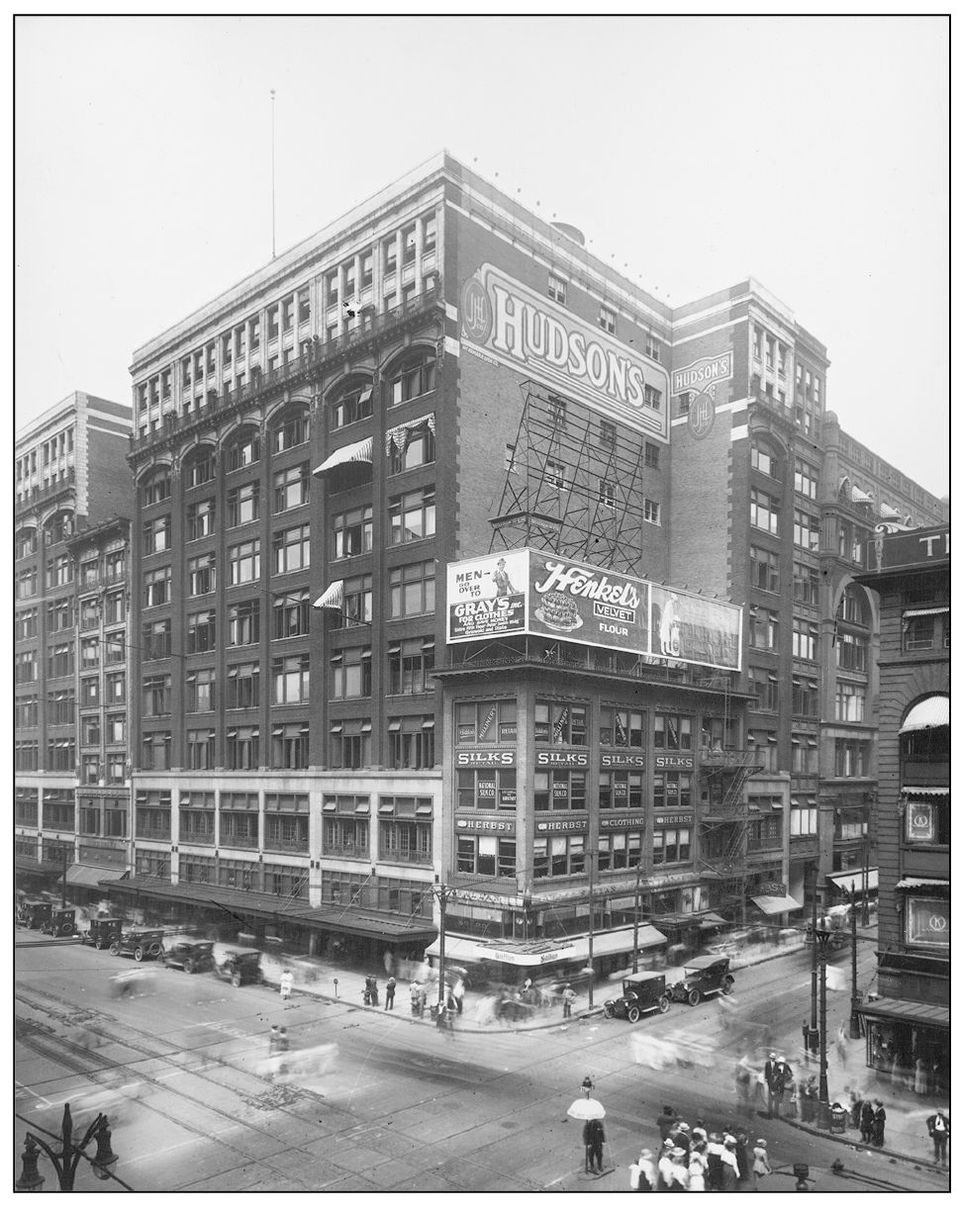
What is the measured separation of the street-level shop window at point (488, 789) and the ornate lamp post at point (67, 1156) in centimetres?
1877

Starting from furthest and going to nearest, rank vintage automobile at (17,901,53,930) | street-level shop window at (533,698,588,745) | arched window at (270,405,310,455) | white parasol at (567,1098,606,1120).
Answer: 1. vintage automobile at (17,901,53,930)
2. arched window at (270,405,310,455)
3. street-level shop window at (533,698,588,745)
4. white parasol at (567,1098,606,1120)

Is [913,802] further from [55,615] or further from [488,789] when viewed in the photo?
[55,615]

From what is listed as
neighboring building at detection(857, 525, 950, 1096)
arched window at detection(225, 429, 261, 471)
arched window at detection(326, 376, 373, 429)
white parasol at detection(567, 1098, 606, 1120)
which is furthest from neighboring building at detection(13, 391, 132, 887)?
neighboring building at detection(857, 525, 950, 1096)

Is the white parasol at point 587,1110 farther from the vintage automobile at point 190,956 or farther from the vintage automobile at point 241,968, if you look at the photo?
the vintage automobile at point 190,956

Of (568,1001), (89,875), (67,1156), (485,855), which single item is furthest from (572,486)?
(89,875)

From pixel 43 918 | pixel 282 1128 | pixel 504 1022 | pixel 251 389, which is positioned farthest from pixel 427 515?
pixel 43 918

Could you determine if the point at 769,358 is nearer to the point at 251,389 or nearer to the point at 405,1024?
the point at 251,389

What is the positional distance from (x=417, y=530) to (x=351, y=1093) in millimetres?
22915

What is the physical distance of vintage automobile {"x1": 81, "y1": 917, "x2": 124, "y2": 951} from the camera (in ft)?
156

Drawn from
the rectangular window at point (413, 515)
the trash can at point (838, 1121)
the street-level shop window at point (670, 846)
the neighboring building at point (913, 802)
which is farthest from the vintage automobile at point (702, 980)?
the rectangular window at point (413, 515)

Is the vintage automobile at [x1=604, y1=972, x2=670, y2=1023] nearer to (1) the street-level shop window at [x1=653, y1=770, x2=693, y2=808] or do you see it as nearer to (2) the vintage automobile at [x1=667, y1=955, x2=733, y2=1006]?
(2) the vintage automobile at [x1=667, y1=955, x2=733, y2=1006]

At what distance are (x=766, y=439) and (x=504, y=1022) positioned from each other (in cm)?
3008

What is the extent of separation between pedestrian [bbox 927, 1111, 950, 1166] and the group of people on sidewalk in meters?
4.27

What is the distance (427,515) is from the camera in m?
42.4
